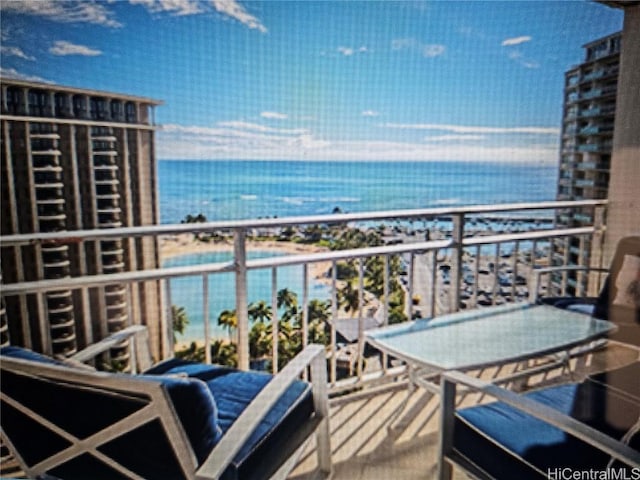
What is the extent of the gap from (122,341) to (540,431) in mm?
1500

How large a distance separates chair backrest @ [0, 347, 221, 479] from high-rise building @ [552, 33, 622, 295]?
1.34 meters

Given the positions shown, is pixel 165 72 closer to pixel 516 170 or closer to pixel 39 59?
pixel 39 59

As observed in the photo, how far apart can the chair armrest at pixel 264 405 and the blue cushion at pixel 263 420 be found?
0.04 meters

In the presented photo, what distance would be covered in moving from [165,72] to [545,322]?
1.83m

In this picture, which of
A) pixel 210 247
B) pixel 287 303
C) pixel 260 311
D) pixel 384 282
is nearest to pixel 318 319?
pixel 287 303

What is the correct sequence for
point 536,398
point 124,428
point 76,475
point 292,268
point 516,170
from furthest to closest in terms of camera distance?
point 292,268, point 516,170, point 536,398, point 76,475, point 124,428

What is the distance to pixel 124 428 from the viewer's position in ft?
3.51

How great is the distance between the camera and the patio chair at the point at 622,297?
1.58 meters


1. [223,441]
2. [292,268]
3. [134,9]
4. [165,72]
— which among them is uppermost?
[134,9]

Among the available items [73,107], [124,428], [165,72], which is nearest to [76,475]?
[124,428]

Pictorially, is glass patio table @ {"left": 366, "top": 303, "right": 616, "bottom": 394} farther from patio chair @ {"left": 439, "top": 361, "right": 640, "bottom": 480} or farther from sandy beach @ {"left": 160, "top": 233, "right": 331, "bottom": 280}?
sandy beach @ {"left": 160, "top": 233, "right": 331, "bottom": 280}

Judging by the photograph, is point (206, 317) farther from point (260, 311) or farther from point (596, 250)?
point (596, 250)

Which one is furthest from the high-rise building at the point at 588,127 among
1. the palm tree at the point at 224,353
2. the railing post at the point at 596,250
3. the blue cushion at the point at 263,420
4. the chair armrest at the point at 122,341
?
the chair armrest at the point at 122,341

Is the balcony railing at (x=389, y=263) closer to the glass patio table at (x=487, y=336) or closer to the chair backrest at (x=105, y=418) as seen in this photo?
the glass patio table at (x=487, y=336)
